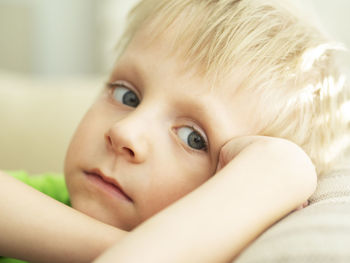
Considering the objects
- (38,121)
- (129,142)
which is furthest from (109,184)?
(38,121)

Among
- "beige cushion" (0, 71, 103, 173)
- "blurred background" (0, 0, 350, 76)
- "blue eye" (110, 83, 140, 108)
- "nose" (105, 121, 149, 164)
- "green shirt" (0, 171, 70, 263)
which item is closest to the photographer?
"nose" (105, 121, 149, 164)

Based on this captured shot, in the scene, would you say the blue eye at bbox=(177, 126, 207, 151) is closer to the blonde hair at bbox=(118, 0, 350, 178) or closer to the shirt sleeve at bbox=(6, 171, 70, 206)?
the blonde hair at bbox=(118, 0, 350, 178)

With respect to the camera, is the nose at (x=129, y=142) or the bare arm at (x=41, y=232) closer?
the bare arm at (x=41, y=232)

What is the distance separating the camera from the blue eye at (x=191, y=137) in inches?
26.2

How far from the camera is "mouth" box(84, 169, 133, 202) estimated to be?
0.64m

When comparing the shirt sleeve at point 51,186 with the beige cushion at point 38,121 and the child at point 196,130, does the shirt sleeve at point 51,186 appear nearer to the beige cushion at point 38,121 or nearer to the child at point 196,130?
the child at point 196,130

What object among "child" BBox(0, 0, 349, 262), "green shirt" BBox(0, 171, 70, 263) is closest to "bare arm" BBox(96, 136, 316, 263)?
"child" BBox(0, 0, 349, 262)

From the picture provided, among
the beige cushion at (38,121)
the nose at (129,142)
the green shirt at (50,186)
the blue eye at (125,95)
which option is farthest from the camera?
the beige cushion at (38,121)

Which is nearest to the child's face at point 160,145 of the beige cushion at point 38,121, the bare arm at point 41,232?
the bare arm at point 41,232

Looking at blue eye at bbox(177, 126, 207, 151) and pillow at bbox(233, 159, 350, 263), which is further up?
blue eye at bbox(177, 126, 207, 151)

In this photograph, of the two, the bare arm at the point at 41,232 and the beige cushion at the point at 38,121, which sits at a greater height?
the beige cushion at the point at 38,121

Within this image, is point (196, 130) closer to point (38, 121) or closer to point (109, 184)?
point (109, 184)

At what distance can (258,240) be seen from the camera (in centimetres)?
45

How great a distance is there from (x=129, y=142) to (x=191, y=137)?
0.34 ft
